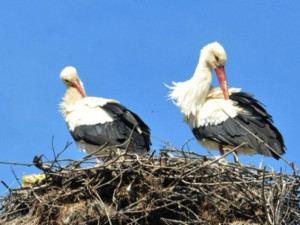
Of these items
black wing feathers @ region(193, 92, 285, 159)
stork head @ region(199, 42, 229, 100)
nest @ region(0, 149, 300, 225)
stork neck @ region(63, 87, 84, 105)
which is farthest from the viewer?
stork neck @ region(63, 87, 84, 105)

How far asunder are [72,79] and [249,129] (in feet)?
7.02

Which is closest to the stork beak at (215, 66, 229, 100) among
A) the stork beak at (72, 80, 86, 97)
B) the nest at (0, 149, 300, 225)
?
the stork beak at (72, 80, 86, 97)

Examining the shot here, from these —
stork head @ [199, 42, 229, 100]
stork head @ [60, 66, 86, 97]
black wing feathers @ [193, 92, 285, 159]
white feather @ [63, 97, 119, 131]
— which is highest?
stork head @ [60, 66, 86, 97]

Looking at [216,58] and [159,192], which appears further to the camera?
[216,58]

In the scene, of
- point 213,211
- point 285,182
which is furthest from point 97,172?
point 285,182

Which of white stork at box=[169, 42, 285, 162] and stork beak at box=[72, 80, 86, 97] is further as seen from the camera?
stork beak at box=[72, 80, 86, 97]

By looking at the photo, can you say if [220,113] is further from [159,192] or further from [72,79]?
[159,192]

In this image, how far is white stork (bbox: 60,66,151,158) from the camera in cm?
909

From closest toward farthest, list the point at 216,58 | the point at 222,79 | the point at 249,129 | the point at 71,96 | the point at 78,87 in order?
1. the point at 249,129
2. the point at 222,79
3. the point at 216,58
4. the point at 71,96
5. the point at 78,87

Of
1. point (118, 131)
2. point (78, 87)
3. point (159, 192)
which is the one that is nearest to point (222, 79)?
point (118, 131)

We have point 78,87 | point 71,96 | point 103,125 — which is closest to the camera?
point 103,125

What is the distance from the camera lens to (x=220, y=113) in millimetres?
9438

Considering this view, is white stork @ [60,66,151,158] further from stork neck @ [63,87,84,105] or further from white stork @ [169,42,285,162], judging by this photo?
white stork @ [169,42,285,162]

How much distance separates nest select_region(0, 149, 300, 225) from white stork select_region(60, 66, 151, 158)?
46.9 inches
